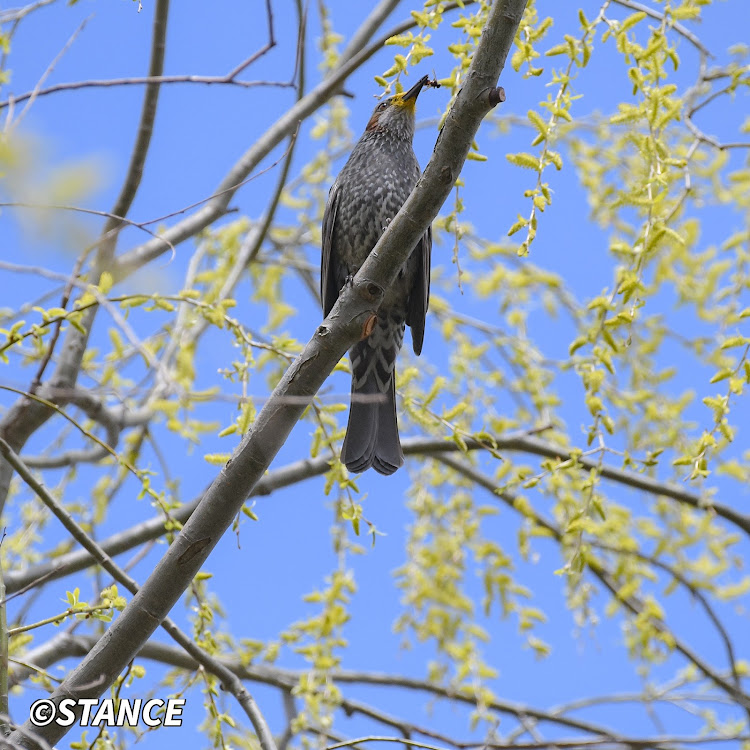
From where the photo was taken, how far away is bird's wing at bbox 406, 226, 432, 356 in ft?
10.3

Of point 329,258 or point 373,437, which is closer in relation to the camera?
point 373,437

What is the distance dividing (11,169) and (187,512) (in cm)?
171

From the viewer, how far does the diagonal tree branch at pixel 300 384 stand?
5.84 ft

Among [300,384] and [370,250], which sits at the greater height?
[370,250]

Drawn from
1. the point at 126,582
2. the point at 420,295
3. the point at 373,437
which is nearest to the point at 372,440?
the point at 373,437

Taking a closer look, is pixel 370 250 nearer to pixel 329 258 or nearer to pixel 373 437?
pixel 329 258

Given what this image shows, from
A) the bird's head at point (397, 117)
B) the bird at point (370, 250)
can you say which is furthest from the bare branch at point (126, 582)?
the bird's head at point (397, 117)

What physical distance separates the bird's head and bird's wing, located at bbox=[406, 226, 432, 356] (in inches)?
20.7

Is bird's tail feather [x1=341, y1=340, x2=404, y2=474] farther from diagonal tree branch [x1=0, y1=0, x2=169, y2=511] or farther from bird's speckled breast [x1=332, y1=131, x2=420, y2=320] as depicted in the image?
diagonal tree branch [x1=0, y1=0, x2=169, y2=511]

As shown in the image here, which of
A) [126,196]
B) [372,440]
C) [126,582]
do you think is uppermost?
[126,196]

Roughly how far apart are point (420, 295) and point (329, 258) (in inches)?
14.2

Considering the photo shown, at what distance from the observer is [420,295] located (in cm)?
318

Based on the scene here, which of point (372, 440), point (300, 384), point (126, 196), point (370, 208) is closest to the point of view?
point (300, 384)

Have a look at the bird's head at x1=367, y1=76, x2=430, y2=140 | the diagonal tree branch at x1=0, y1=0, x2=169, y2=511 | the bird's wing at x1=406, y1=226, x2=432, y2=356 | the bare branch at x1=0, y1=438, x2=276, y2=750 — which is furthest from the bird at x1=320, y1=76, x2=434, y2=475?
the bare branch at x1=0, y1=438, x2=276, y2=750
